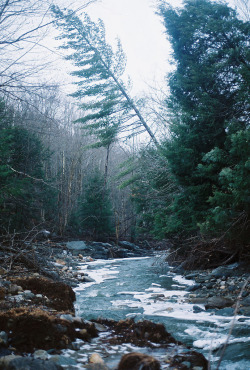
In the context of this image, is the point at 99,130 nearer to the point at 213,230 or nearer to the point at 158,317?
the point at 213,230

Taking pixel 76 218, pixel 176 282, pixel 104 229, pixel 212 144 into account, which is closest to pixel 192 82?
pixel 212 144

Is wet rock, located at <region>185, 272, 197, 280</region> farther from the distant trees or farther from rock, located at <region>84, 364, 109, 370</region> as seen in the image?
rock, located at <region>84, 364, 109, 370</region>

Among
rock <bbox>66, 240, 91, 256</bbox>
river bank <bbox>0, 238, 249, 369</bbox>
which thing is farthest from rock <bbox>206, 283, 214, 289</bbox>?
rock <bbox>66, 240, 91, 256</bbox>

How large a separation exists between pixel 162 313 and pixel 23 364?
3265 mm

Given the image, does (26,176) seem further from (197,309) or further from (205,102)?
(197,309)

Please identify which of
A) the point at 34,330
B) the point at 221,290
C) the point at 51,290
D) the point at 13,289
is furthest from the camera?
the point at 221,290

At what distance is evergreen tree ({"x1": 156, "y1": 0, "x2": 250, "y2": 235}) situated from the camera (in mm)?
8570

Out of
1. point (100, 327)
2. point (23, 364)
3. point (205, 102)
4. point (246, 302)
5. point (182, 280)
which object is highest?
point (205, 102)

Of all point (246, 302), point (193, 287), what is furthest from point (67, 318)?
point (193, 287)

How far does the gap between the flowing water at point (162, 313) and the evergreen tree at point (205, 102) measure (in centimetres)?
197

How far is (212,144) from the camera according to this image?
30.6 ft

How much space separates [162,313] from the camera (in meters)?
5.13

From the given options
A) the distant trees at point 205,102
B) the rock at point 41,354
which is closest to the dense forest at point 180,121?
the distant trees at point 205,102

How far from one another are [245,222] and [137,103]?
10.3 m
